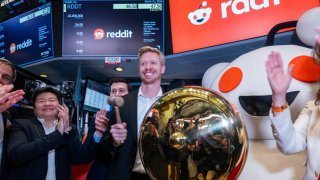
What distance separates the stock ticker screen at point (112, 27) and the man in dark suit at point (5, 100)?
1524 millimetres

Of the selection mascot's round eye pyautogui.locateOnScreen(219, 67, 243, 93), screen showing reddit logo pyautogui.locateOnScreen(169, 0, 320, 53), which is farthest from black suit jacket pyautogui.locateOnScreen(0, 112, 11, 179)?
screen showing reddit logo pyautogui.locateOnScreen(169, 0, 320, 53)

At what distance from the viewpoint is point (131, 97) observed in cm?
190

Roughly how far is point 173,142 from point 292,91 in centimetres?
76

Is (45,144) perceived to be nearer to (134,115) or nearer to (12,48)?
(134,115)

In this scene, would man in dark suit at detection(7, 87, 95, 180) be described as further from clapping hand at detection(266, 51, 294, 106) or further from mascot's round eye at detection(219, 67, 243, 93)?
clapping hand at detection(266, 51, 294, 106)

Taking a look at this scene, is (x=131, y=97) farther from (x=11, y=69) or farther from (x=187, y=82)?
(x=187, y=82)

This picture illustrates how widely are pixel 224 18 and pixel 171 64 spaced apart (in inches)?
32.5

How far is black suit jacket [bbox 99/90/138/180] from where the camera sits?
5.63ft

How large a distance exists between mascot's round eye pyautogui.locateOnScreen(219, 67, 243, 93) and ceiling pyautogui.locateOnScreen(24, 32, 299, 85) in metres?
1.22

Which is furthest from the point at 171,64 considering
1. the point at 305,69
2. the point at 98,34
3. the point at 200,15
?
the point at 305,69

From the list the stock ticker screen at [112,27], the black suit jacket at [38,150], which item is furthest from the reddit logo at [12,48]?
the black suit jacket at [38,150]

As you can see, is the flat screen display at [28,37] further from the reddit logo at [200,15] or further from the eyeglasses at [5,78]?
the eyeglasses at [5,78]

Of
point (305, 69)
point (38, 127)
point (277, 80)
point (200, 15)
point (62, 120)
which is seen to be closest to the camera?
point (277, 80)

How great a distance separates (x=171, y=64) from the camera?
3.64m
